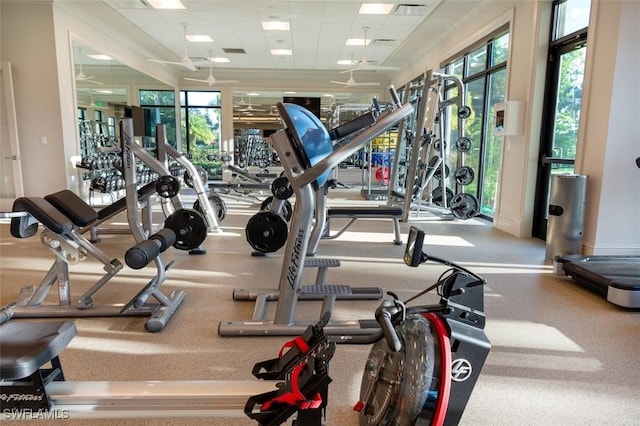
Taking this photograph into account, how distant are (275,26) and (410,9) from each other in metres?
2.57

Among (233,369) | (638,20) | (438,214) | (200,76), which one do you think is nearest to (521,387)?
(233,369)

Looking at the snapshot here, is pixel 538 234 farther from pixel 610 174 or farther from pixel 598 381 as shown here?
pixel 598 381

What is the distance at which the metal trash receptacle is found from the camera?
4.04m

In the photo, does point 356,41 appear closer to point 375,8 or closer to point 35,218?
point 375,8

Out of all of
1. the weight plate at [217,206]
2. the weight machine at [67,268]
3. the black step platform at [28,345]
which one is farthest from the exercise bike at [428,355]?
the weight plate at [217,206]

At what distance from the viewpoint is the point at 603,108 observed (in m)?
4.05

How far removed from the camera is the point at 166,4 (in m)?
6.80

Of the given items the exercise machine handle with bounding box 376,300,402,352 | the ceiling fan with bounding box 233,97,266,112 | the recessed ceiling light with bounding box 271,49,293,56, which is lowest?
the exercise machine handle with bounding box 376,300,402,352

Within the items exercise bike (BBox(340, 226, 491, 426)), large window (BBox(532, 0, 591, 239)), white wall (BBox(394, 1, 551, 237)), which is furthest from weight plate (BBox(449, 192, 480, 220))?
exercise bike (BBox(340, 226, 491, 426))

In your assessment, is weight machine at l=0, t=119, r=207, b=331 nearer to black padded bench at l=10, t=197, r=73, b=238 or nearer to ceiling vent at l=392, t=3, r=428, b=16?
black padded bench at l=10, t=197, r=73, b=238

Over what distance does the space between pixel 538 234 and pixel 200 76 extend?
11.1 m

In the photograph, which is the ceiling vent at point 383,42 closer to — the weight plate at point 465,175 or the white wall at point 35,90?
the weight plate at point 465,175

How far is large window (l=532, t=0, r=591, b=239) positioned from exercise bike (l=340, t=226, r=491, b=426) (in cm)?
414

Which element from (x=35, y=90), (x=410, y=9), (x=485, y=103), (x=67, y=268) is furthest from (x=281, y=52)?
(x=67, y=268)
